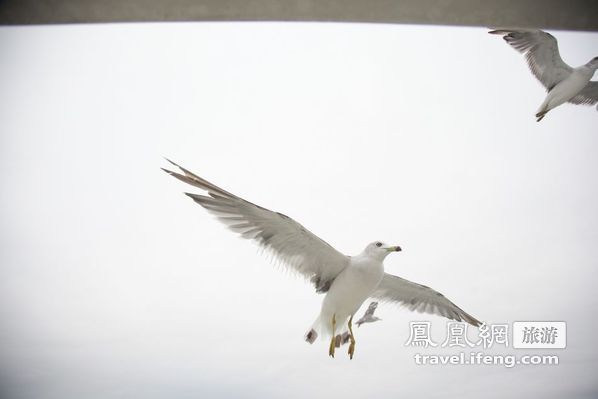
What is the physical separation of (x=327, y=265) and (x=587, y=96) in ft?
5.27

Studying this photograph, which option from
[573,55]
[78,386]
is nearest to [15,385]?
[78,386]

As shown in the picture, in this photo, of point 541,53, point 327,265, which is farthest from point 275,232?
point 541,53

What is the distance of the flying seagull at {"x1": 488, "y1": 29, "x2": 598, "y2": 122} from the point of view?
123 inches

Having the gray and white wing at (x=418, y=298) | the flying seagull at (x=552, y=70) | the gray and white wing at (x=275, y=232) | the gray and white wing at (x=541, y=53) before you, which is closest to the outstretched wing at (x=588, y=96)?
the flying seagull at (x=552, y=70)

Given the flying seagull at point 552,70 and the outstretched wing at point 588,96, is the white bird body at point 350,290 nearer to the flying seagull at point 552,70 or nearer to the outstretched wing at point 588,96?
the flying seagull at point 552,70

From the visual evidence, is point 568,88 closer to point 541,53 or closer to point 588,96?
point 588,96

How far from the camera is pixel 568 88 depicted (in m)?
3.35

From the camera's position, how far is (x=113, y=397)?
342 cm

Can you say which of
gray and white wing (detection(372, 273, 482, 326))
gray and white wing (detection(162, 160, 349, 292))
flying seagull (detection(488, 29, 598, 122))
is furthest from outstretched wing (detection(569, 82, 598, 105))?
gray and white wing (detection(162, 160, 349, 292))

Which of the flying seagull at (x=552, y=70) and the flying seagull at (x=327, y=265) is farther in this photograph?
the flying seagull at (x=552, y=70)

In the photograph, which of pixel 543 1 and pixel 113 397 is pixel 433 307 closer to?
pixel 543 1

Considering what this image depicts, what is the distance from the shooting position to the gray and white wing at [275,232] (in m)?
2.63

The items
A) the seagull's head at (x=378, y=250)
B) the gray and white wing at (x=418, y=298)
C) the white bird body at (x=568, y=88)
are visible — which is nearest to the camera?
the seagull's head at (x=378, y=250)

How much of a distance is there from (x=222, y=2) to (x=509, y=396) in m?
2.29
